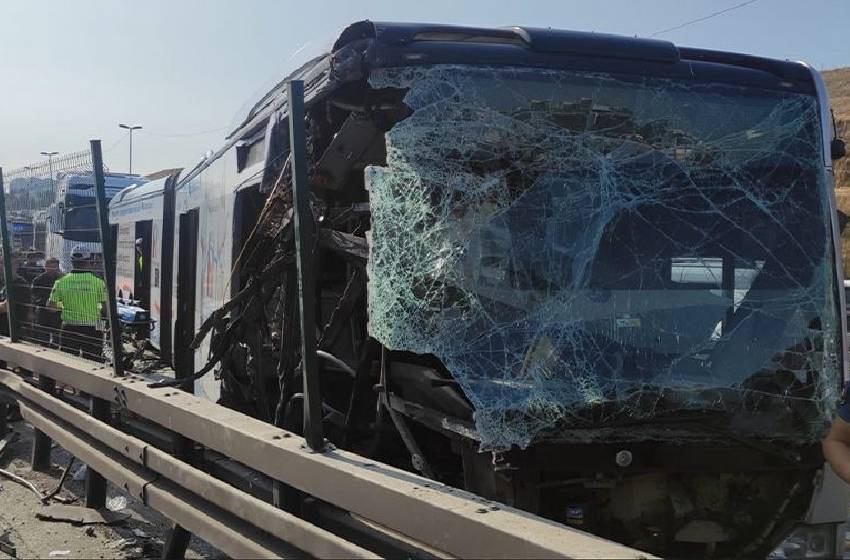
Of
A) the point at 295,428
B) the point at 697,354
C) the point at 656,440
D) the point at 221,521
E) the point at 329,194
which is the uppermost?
the point at 329,194

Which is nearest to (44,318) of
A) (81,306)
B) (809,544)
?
(81,306)

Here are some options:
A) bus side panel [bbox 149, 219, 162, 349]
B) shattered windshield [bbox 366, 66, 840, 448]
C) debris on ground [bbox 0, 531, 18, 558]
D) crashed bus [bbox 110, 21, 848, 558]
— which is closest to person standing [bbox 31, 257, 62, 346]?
bus side panel [bbox 149, 219, 162, 349]

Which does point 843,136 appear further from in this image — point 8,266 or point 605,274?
point 605,274

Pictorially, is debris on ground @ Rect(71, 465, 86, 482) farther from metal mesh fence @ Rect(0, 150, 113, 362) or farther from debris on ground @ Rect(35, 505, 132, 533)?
metal mesh fence @ Rect(0, 150, 113, 362)

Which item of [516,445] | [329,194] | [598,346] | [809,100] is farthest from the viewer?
[329,194]

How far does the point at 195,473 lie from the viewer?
161 inches

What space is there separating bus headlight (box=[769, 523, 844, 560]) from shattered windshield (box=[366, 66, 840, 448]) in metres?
0.44

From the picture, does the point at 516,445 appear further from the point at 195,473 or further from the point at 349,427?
the point at 195,473

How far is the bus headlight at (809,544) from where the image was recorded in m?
3.31

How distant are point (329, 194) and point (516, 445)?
5.50 ft

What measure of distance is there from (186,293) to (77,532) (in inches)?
76.5

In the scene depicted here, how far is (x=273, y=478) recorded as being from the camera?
3412 mm

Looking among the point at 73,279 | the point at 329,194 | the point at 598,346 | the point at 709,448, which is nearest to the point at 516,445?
the point at 598,346

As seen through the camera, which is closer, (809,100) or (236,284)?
(809,100)
